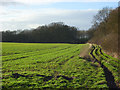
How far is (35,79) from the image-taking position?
11406mm

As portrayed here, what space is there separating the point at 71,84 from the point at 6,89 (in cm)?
379

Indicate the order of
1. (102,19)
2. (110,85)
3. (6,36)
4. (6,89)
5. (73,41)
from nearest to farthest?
(6,89) < (110,85) < (102,19) < (6,36) < (73,41)

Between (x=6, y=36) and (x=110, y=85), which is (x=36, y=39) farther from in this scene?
(x=110, y=85)

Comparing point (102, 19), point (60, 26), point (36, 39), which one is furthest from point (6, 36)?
point (102, 19)

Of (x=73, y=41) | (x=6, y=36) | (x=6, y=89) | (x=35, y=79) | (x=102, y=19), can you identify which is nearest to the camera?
(x=6, y=89)

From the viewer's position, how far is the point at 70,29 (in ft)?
367

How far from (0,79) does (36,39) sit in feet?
306

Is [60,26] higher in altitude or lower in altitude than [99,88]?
higher

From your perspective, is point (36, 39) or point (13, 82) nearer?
point (13, 82)

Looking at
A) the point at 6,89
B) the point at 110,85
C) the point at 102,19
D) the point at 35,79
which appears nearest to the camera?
the point at 6,89

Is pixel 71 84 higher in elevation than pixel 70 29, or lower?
lower

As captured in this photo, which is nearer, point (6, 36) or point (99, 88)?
point (99, 88)

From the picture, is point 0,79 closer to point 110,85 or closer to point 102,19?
point 110,85

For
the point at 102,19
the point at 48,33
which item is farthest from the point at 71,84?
the point at 48,33
